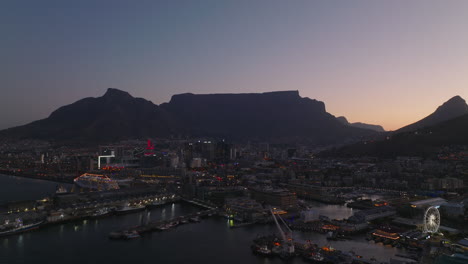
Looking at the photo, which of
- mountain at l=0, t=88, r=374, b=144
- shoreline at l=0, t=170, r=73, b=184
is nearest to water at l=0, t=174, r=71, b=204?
shoreline at l=0, t=170, r=73, b=184

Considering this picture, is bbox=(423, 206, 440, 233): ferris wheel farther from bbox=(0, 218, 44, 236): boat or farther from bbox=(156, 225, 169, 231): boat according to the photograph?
bbox=(0, 218, 44, 236): boat

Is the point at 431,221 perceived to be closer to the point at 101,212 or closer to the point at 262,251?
the point at 262,251

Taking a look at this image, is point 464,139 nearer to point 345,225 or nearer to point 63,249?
point 345,225

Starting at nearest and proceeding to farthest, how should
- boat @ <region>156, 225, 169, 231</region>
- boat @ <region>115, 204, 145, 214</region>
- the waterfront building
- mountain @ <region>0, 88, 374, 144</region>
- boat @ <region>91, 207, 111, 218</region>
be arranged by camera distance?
boat @ <region>156, 225, 169, 231</region> → the waterfront building → boat @ <region>91, 207, 111, 218</region> → boat @ <region>115, 204, 145, 214</region> → mountain @ <region>0, 88, 374, 144</region>

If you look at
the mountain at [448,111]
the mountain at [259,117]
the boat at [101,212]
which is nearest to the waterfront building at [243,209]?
the boat at [101,212]

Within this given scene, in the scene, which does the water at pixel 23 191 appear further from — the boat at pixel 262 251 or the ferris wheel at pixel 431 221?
the ferris wheel at pixel 431 221

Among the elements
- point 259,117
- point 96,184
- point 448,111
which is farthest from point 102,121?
point 448,111
